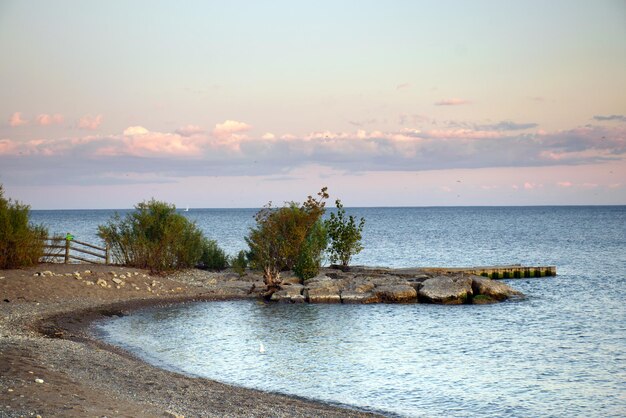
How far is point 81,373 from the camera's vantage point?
53.9 ft

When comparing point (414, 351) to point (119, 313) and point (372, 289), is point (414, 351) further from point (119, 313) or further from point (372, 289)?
point (119, 313)

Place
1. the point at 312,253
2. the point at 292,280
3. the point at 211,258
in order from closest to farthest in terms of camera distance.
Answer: the point at 292,280 < the point at 312,253 < the point at 211,258

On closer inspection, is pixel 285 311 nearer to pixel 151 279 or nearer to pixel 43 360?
pixel 151 279

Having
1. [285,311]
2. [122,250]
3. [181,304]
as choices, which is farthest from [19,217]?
[285,311]

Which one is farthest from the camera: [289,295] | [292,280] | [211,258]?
[211,258]

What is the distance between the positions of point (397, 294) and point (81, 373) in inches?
797

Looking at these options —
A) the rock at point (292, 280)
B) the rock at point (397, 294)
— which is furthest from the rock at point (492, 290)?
the rock at point (292, 280)

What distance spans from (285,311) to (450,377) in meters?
12.7

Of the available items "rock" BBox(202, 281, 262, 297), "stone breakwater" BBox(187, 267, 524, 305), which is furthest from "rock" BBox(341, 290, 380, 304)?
"rock" BBox(202, 281, 262, 297)

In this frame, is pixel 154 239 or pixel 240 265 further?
pixel 240 265

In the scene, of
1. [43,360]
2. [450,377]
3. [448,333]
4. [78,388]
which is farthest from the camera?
[448,333]

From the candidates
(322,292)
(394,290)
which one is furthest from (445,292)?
(322,292)

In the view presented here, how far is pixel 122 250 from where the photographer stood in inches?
1481

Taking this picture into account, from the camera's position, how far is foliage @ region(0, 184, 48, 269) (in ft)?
103
